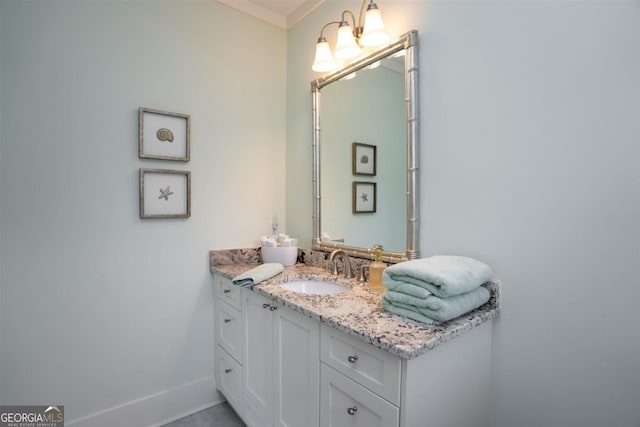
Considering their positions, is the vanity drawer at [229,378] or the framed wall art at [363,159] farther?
the vanity drawer at [229,378]

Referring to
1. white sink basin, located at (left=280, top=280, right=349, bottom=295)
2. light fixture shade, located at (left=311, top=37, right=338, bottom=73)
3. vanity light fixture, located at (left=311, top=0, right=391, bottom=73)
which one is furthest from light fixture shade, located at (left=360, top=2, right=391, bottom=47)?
white sink basin, located at (left=280, top=280, right=349, bottom=295)

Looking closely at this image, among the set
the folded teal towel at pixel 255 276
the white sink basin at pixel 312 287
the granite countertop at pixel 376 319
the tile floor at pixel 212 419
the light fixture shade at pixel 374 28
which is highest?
the light fixture shade at pixel 374 28

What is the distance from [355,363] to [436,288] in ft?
1.12

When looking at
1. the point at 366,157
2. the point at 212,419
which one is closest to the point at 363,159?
the point at 366,157

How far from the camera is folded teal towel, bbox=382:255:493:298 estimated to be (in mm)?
958

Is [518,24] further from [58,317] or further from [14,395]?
[14,395]

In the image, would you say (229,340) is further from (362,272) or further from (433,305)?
(433,305)

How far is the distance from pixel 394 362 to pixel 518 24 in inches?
46.2

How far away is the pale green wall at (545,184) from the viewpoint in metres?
0.91

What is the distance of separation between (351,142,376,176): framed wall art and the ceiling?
3.18 ft

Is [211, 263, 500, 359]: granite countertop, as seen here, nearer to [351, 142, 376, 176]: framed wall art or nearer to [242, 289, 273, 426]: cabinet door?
[242, 289, 273, 426]: cabinet door

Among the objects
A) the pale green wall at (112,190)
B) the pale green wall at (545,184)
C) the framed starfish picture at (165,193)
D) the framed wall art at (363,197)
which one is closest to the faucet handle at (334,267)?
the framed wall art at (363,197)

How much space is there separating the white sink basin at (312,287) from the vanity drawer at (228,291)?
0.27 metres

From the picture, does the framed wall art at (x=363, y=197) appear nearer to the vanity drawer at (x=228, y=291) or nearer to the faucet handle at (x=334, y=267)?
the faucet handle at (x=334, y=267)
